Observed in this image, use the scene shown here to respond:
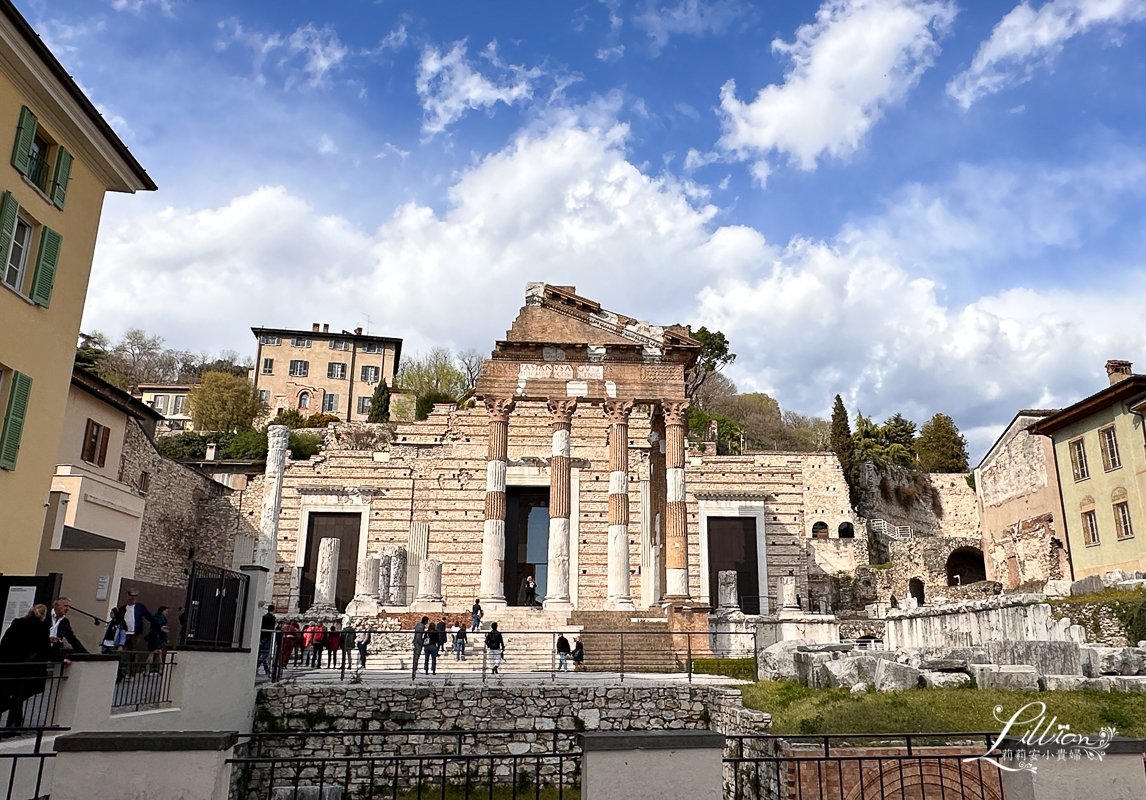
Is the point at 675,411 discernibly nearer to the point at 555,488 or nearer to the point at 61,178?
the point at 555,488

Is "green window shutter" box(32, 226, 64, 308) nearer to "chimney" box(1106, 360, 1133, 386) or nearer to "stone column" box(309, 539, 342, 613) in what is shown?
"stone column" box(309, 539, 342, 613)

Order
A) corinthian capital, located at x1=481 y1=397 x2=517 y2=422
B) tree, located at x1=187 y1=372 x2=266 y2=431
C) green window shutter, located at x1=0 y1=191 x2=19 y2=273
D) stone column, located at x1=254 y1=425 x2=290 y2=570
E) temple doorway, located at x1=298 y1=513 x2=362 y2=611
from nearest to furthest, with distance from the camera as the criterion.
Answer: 1. green window shutter, located at x1=0 y1=191 x2=19 y2=273
2. corinthian capital, located at x1=481 y1=397 x2=517 y2=422
3. stone column, located at x1=254 y1=425 x2=290 y2=570
4. temple doorway, located at x1=298 y1=513 x2=362 y2=611
5. tree, located at x1=187 y1=372 x2=266 y2=431

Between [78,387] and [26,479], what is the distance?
9496mm

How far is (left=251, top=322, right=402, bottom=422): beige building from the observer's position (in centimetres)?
5838

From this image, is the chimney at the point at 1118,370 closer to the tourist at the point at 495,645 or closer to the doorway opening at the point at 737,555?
the doorway opening at the point at 737,555

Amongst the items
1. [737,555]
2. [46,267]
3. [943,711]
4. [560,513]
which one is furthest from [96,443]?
[943,711]

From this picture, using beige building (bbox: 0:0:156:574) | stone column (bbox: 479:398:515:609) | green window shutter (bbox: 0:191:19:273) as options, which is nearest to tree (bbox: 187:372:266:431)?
stone column (bbox: 479:398:515:609)

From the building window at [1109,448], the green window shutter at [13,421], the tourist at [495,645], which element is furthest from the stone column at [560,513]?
the building window at [1109,448]

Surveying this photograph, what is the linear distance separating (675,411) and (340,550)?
13.4 m

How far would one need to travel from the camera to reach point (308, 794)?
12.7 meters

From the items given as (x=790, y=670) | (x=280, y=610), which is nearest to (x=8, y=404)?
(x=790, y=670)

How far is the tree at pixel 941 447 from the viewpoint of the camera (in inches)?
1999

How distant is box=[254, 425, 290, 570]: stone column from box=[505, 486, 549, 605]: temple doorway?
7950 mm

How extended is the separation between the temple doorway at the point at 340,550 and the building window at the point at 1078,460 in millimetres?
24470
